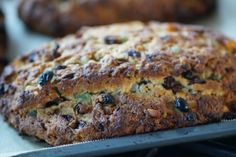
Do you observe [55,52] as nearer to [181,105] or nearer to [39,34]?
[181,105]

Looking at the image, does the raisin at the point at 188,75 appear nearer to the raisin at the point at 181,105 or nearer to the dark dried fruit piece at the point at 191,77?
the dark dried fruit piece at the point at 191,77

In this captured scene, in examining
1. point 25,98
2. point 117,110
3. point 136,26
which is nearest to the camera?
point 117,110

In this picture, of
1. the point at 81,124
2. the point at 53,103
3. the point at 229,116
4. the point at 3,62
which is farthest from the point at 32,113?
the point at 3,62

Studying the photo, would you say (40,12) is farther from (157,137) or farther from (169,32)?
(157,137)

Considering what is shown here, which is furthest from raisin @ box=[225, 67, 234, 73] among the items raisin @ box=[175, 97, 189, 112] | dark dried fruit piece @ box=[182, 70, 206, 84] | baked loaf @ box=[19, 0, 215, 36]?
baked loaf @ box=[19, 0, 215, 36]

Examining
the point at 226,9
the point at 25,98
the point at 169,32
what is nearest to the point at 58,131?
the point at 25,98
